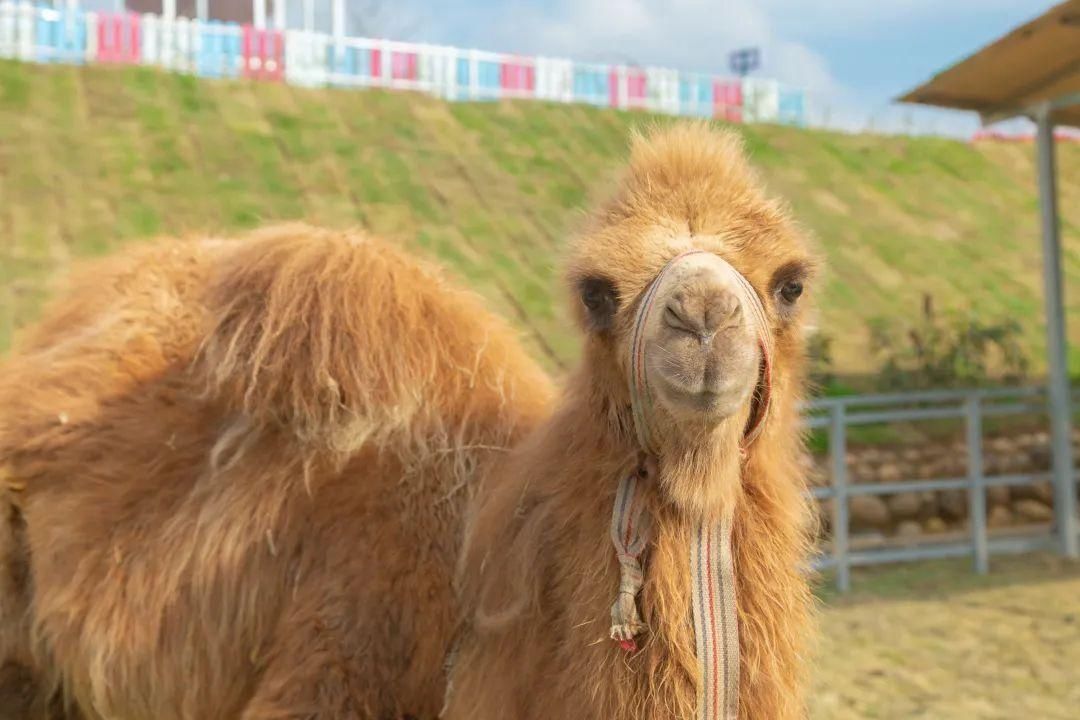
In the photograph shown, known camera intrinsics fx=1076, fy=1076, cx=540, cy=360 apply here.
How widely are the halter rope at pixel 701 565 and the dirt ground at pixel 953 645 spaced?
9.77 ft

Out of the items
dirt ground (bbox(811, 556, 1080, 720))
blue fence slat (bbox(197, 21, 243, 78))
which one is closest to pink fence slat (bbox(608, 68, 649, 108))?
blue fence slat (bbox(197, 21, 243, 78))

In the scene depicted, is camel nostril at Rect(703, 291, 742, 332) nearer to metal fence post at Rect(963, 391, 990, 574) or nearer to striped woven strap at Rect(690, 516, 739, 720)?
striped woven strap at Rect(690, 516, 739, 720)

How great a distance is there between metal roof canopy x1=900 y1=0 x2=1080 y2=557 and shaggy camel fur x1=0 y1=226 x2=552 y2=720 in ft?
17.6

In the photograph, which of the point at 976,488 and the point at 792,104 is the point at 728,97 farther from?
A: the point at 976,488

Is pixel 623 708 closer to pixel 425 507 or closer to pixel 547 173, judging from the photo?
pixel 425 507

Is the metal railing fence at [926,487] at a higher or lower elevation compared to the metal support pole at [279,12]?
lower

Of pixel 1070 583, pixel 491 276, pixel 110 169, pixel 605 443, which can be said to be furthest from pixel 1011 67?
pixel 110 169

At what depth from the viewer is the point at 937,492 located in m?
9.88

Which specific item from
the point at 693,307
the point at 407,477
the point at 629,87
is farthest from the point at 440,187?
the point at 693,307

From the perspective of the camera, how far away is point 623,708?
1883 millimetres

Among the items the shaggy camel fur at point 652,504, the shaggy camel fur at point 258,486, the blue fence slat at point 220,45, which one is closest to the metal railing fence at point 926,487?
the shaggy camel fur at point 258,486

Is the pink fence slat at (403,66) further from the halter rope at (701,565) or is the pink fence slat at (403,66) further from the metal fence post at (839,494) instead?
the halter rope at (701,565)

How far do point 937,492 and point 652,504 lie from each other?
870 centimetres

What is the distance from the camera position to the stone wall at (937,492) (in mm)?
9602
